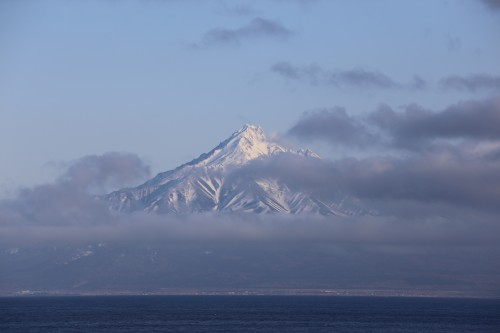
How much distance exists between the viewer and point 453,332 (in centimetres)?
19650

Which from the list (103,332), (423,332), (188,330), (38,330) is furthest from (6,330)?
(423,332)

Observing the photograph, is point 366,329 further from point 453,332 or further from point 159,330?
point 159,330

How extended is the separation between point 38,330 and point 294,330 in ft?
156

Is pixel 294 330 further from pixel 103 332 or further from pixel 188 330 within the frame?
pixel 103 332

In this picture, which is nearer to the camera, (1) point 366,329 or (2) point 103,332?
(2) point 103,332

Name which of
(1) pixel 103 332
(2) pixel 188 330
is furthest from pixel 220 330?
(1) pixel 103 332

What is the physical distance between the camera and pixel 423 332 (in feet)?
639

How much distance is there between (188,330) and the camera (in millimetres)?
190125

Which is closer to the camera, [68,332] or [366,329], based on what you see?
[68,332]

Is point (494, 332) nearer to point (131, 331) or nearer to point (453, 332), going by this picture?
point (453, 332)

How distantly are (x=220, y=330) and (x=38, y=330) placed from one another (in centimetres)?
3396

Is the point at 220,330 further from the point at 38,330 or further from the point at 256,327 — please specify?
the point at 38,330

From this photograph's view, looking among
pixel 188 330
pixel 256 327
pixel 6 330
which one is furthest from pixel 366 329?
pixel 6 330

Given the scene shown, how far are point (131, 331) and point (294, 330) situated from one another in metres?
29.9
